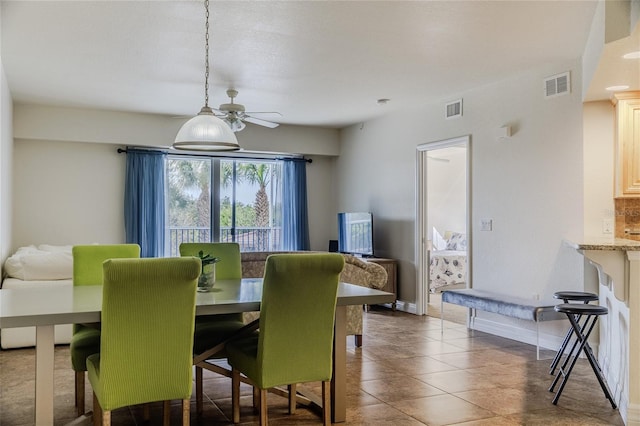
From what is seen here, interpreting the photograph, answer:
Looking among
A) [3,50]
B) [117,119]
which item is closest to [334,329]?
[3,50]

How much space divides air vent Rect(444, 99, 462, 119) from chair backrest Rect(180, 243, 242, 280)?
338 centimetres

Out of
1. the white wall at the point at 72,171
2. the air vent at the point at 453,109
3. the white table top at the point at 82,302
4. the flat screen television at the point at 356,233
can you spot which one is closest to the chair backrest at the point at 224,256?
the white table top at the point at 82,302

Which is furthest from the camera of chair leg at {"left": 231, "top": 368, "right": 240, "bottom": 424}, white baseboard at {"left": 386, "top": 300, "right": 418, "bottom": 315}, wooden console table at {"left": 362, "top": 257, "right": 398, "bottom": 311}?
wooden console table at {"left": 362, "top": 257, "right": 398, "bottom": 311}

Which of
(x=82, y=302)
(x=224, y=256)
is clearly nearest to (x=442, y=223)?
(x=224, y=256)

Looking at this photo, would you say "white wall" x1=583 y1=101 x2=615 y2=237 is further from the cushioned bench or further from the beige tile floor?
the beige tile floor

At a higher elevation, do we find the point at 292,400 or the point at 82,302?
the point at 82,302

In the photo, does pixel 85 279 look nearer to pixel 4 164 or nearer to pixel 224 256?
pixel 224 256

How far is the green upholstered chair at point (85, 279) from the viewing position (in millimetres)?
3068

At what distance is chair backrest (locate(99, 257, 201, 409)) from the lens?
2336 millimetres

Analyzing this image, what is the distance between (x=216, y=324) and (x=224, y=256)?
0.56 metres

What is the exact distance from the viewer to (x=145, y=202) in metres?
7.73

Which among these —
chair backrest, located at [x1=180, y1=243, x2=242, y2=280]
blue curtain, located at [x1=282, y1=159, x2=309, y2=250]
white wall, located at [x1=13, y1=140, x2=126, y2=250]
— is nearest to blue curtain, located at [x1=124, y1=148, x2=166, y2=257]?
white wall, located at [x1=13, y1=140, x2=126, y2=250]

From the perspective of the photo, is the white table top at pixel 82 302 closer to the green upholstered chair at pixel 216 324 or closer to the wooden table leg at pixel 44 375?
the wooden table leg at pixel 44 375

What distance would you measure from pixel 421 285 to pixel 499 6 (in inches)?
155
